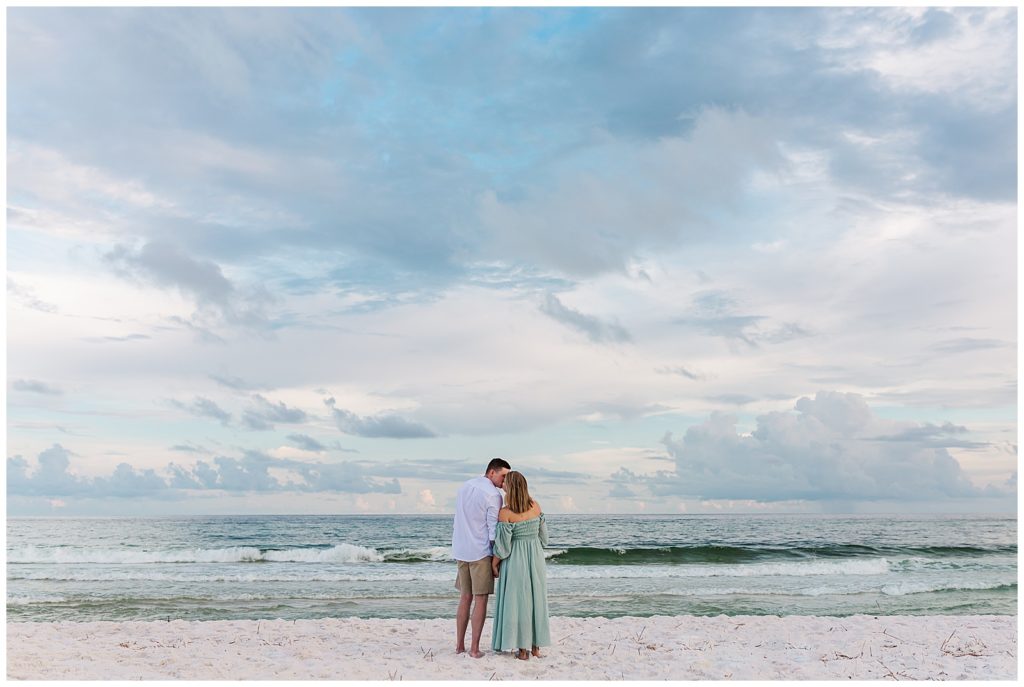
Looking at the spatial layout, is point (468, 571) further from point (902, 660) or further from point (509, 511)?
point (902, 660)

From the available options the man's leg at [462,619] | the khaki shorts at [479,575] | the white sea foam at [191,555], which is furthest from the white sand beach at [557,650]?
the white sea foam at [191,555]

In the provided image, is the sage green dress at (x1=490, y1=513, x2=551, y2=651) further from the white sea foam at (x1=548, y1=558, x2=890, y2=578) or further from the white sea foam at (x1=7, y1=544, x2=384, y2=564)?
the white sea foam at (x1=7, y1=544, x2=384, y2=564)

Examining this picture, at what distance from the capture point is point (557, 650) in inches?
355

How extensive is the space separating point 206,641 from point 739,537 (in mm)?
34539

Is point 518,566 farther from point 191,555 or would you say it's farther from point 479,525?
point 191,555

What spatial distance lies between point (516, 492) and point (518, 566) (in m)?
0.76

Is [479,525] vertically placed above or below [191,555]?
above

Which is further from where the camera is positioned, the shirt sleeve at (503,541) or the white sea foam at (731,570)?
the white sea foam at (731,570)

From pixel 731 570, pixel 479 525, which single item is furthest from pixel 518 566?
pixel 731 570

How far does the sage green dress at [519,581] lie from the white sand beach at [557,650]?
0.30 metres

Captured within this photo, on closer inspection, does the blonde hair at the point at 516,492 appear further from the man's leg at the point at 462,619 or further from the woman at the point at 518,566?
the man's leg at the point at 462,619

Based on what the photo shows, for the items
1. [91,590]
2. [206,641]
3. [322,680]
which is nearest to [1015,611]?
[322,680]

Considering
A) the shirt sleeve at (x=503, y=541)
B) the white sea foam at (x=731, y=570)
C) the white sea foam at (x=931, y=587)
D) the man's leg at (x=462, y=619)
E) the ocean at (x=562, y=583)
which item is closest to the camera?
the shirt sleeve at (x=503, y=541)

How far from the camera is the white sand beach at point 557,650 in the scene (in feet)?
26.6
